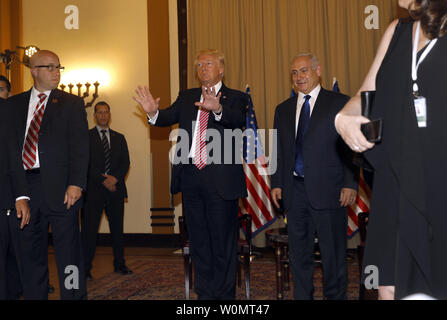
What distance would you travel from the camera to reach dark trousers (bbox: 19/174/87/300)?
316 cm

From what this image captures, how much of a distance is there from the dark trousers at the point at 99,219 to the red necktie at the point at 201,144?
230cm

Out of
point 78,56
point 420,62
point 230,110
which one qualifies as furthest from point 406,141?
point 78,56

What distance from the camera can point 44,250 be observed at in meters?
3.27

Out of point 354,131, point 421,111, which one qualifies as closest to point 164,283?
point 354,131

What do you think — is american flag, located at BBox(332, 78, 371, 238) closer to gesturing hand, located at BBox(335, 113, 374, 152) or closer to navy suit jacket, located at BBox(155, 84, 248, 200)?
navy suit jacket, located at BBox(155, 84, 248, 200)

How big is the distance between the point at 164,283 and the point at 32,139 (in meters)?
2.22

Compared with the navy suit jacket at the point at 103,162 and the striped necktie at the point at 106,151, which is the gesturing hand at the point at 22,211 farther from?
the striped necktie at the point at 106,151

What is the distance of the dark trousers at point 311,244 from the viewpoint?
3.22 meters

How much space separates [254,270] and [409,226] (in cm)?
430

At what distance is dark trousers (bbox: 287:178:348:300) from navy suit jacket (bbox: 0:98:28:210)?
1.87 metres

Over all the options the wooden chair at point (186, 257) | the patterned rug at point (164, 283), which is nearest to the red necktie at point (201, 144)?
the wooden chair at point (186, 257)

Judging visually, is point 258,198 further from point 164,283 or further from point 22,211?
point 22,211

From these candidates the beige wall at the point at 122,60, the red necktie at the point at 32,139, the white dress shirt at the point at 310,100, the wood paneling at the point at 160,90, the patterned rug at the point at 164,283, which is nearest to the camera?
the red necktie at the point at 32,139
